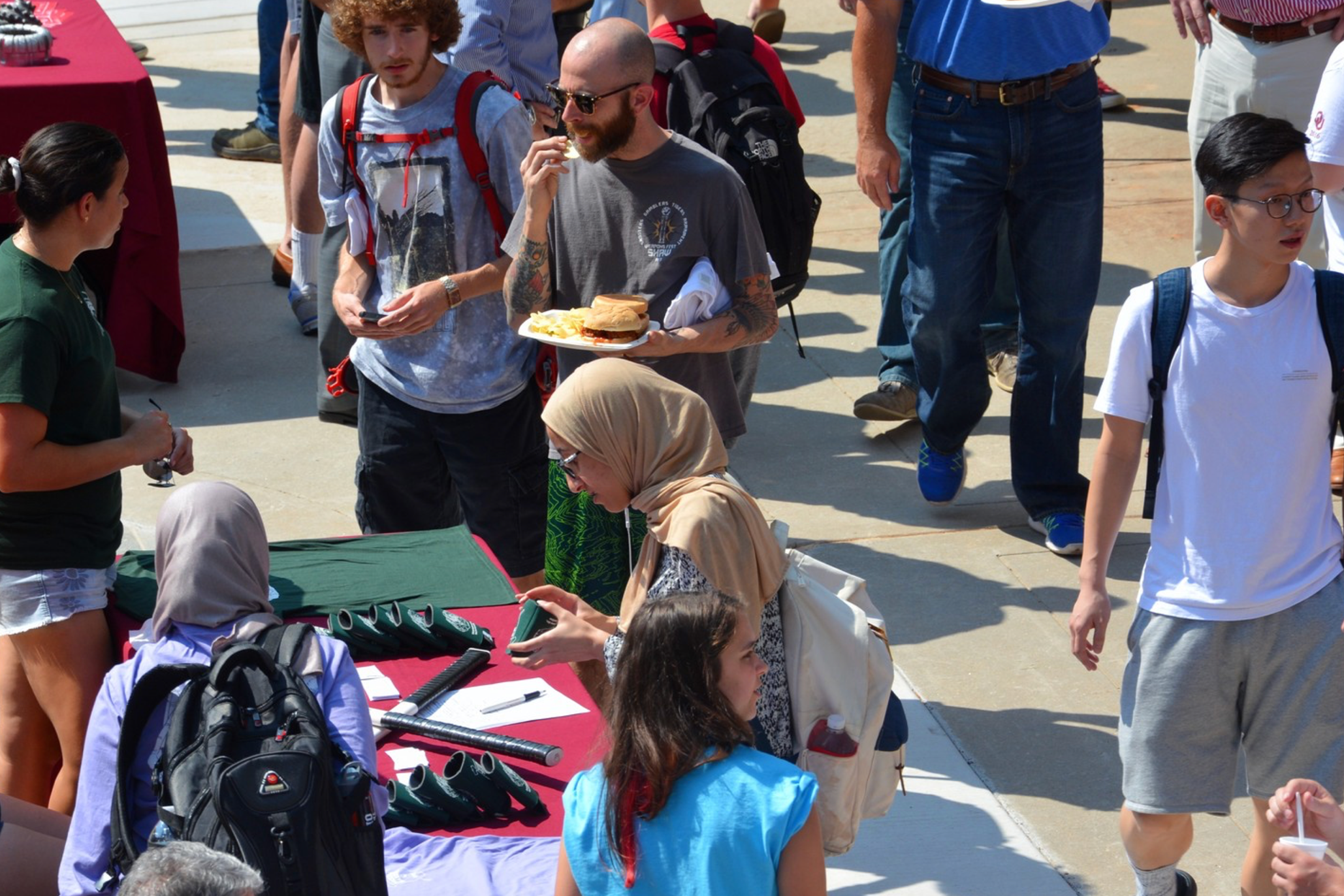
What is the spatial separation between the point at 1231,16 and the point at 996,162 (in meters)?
1.18

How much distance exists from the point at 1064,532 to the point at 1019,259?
993mm

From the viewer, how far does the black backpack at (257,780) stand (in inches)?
117

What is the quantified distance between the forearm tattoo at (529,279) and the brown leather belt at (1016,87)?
1.78m

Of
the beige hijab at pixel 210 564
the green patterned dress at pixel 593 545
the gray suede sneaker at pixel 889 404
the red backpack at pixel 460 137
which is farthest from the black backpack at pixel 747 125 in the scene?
the beige hijab at pixel 210 564

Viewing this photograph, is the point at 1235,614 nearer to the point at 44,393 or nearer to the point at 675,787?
the point at 675,787

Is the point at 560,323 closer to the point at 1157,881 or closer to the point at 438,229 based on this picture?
the point at 438,229

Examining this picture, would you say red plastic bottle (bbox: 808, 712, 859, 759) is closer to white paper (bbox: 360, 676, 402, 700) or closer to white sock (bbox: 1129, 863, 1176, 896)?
white sock (bbox: 1129, 863, 1176, 896)

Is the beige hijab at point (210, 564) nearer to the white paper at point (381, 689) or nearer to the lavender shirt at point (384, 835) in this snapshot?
the lavender shirt at point (384, 835)

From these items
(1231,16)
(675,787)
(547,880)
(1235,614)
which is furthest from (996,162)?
(675,787)

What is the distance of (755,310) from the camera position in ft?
14.6

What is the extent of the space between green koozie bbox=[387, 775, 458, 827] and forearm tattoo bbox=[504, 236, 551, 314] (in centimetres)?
149

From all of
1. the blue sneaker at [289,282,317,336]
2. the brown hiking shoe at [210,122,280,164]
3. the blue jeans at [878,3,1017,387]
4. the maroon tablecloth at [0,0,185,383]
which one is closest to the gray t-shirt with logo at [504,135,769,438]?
the blue jeans at [878,3,1017,387]

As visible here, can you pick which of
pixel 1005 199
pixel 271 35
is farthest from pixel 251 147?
pixel 1005 199

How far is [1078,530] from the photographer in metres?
5.81
